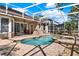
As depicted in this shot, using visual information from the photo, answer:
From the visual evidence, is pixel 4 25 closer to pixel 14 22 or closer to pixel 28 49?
pixel 14 22

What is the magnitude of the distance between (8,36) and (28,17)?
55 centimetres

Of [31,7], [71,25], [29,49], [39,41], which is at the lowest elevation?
[29,49]

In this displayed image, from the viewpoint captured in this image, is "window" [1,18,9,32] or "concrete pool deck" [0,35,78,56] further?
"window" [1,18,9,32]

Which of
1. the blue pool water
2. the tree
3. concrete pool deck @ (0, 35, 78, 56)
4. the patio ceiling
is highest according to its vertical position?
the patio ceiling

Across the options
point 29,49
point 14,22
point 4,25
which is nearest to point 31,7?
point 14,22

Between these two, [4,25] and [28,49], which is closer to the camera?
[28,49]

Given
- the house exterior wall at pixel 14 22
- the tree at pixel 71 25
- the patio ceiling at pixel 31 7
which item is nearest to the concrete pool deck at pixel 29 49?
the house exterior wall at pixel 14 22

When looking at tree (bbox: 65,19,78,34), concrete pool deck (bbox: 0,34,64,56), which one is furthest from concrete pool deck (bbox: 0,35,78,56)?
tree (bbox: 65,19,78,34)

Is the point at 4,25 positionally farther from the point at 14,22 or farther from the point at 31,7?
the point at 31,7

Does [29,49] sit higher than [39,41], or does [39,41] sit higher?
[39,41]

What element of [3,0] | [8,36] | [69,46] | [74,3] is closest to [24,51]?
[8,36]

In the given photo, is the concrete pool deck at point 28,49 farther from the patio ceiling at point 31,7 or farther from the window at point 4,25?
the patio ceiling at point 31,7

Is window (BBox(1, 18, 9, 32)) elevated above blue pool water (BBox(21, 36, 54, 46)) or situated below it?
above

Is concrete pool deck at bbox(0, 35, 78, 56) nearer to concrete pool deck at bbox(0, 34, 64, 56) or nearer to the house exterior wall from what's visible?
concrete pool deck at bbox(0, 34, 64, 56)
